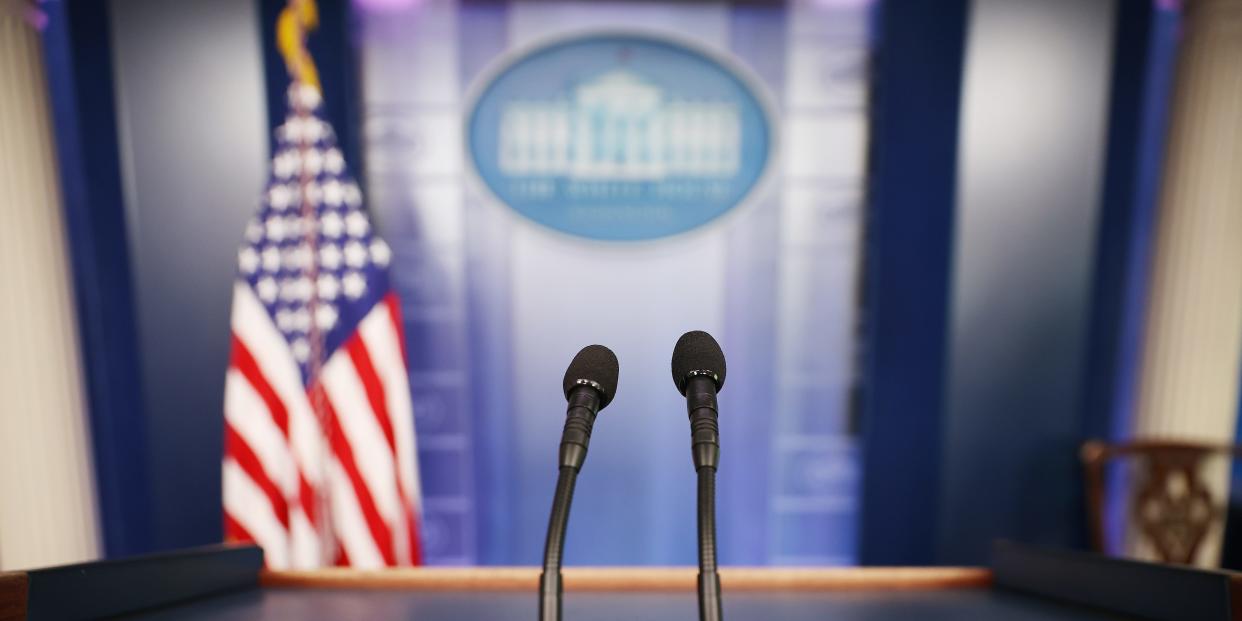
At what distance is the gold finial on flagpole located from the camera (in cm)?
180

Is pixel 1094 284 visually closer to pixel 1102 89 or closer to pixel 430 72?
pixel 1102 89

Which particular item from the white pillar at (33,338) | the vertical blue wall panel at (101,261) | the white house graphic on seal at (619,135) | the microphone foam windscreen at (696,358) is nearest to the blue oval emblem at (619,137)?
the white house graphic on seal at (619,135)

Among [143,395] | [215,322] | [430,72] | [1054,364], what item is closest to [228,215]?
[215,322]

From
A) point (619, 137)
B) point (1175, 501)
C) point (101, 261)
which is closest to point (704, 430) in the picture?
point (619, 137)

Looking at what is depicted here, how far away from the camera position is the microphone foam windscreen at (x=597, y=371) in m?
0.64

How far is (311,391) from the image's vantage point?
1.88 metres

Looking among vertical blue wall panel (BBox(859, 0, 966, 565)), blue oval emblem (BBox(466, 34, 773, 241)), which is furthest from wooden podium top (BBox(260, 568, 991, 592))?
blue oval emblem (BBox(466, 34, 773, 241))

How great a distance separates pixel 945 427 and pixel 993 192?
0.80 metres

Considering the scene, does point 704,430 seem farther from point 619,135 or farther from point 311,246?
point 619,135

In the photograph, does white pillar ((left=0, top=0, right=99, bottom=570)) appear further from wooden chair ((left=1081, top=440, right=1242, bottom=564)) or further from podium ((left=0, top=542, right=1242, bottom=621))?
wooden chair ((left=1081, top=440, right=1242, bottom=564))

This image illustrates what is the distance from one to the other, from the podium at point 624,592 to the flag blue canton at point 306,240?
102cm

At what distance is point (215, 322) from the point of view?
1969 millimetres

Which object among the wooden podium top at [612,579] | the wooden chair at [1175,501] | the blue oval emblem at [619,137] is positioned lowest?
the wooden chair at [1175,501]

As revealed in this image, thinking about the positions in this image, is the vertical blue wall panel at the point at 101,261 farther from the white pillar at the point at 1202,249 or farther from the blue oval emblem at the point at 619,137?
the white pillar at the point at 1202,249
